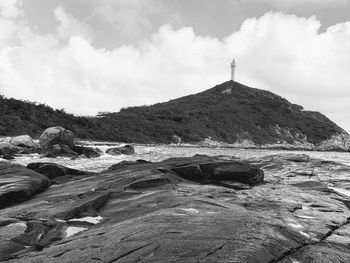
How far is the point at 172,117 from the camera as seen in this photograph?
116 m

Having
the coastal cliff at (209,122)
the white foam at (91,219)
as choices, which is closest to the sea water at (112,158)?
the white foam at (91,219)

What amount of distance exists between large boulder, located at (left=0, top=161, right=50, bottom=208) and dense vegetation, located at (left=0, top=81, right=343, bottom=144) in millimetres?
41016

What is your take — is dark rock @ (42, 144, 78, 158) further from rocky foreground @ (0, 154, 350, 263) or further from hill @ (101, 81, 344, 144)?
hill @ (101, 81, 344, 144)

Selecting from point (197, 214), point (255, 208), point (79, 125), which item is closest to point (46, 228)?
point (197, 214)

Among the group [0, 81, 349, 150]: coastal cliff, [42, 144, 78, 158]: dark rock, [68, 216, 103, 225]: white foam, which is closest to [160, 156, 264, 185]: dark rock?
[68, 216, 103, 225]: white foam

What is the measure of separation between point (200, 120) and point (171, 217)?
111m

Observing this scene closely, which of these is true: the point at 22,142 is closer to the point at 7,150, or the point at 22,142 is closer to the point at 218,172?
the point at 7,150

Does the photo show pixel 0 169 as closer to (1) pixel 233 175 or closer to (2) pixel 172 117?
(1) pixel 233 175

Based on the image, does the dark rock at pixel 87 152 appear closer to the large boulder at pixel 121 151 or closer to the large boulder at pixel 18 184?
the large boulder at pixel 121 151

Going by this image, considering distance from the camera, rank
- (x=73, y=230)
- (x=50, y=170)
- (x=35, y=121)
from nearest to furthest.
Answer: (x=73, y=230), (x=50, y=170), (x=35, y=121)

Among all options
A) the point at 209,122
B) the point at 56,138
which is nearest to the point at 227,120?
the point at 209,122

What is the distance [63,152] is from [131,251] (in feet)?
97.3

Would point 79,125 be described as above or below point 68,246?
above

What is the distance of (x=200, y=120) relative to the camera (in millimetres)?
119688
